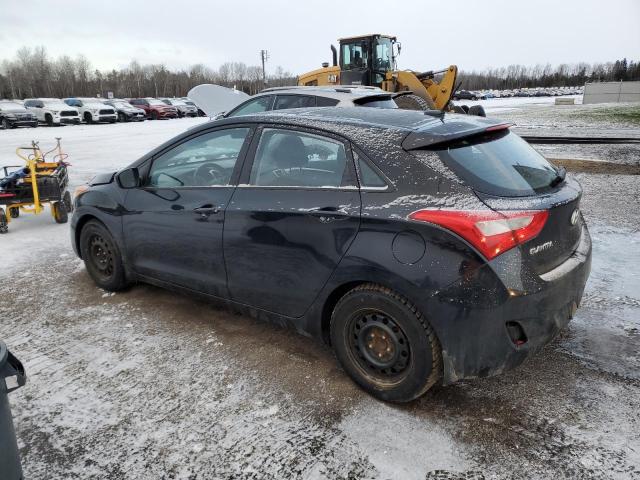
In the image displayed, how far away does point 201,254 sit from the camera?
3.56 metres

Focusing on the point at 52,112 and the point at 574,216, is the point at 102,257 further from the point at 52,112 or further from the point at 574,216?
the point at 52,112

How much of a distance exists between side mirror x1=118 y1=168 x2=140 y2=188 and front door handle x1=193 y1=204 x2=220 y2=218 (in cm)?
84

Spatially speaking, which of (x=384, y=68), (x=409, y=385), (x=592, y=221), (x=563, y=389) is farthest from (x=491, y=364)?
(x=384, y=68)

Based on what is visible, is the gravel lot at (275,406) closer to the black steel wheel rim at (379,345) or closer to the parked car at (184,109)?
the black steel wheel rim at (379,345)

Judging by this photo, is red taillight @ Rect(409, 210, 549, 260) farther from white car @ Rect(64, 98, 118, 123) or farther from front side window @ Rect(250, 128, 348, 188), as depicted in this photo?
white car @ Rect(64, 98, 118, 123)

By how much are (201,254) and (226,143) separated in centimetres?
83

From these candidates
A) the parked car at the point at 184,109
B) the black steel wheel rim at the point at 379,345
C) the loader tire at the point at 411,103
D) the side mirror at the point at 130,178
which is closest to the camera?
the black steel wheel rim at the point at 379,345

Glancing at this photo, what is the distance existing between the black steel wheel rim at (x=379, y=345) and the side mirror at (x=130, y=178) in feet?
7.57

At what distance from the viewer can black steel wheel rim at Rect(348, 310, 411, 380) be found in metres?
2.69

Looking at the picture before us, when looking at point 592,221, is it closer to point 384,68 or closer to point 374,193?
point 374,193

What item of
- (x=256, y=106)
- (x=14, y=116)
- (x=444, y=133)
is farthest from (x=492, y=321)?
(x=14, y=116)

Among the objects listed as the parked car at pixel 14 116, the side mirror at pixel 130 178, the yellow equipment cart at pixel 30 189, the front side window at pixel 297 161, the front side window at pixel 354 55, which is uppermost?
the front side window at pixel 354 55

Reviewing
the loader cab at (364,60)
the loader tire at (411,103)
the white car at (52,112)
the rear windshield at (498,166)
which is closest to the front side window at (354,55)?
the loader cab at (364,60)

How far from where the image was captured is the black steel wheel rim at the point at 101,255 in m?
4.42
